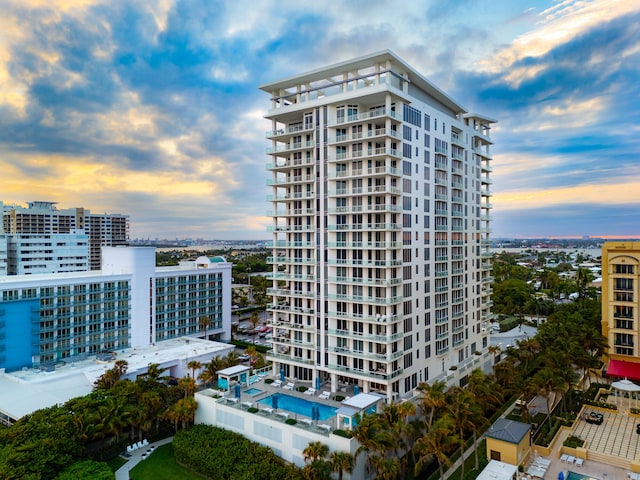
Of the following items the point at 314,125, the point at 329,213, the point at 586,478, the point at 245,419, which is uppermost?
the point at 314,125

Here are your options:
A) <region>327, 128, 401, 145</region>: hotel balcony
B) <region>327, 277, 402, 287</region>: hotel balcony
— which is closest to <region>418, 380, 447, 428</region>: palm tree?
<region>327, 277, 402, 287</region>: hotel balcony

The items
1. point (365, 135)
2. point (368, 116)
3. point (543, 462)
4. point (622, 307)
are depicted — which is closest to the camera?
point (543, 462)

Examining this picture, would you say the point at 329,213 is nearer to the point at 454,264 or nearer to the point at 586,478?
the point at 454,264

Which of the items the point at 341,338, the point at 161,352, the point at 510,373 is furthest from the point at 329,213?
the point at 161,352

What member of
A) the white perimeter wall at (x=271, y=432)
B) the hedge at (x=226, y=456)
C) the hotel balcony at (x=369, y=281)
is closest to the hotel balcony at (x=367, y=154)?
the hotel balcony at (x=369, y=281)

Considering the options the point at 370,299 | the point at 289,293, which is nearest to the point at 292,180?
the point at 289,293

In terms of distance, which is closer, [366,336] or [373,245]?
[366,336]

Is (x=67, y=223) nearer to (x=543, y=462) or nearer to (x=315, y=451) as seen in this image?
(x=315, y=451)
